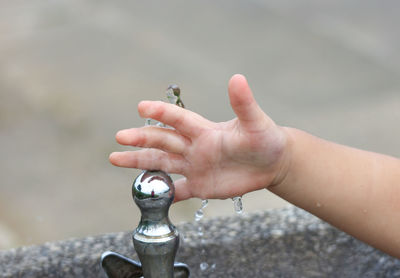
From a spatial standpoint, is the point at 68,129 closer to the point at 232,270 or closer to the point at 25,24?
the point at 25,24

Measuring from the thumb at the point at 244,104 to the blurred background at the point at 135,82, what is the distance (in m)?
1.18

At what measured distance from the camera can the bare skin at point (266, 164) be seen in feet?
2.07

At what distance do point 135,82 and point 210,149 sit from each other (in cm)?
204

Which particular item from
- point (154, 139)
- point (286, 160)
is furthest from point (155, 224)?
point (286, 160)

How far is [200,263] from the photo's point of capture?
2.62ft

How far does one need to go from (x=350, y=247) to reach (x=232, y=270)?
6.5 inches

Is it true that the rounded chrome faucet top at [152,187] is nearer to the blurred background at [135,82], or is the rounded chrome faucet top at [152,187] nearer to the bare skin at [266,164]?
the bare skin at [266,164]

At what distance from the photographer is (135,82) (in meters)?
2.66

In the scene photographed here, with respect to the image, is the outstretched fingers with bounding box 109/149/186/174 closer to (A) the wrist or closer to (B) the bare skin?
(B) the bare skin

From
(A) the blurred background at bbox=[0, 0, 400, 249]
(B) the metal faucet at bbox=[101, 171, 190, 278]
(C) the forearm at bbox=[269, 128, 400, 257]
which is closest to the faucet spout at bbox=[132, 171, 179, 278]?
(B) the metal faucet at bbox=[101, 171, 190, 278]

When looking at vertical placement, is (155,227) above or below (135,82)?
below

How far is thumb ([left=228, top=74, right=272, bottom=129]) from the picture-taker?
0.59 metres

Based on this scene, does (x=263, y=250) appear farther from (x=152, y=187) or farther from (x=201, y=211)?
(x=152, y=187)

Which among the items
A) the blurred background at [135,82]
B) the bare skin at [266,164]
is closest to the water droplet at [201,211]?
the bare skin at [266,164]
